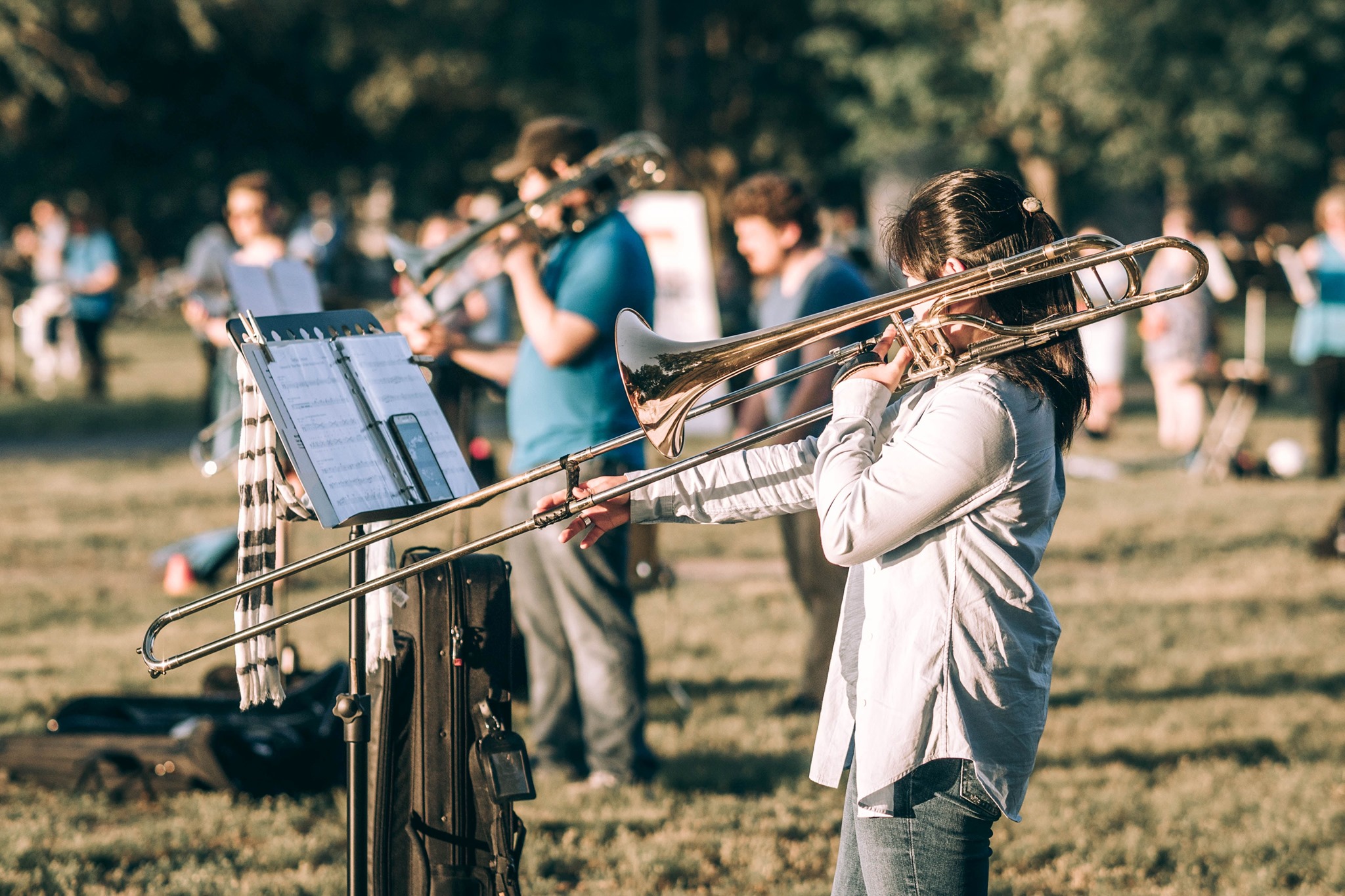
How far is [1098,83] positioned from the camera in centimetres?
2164

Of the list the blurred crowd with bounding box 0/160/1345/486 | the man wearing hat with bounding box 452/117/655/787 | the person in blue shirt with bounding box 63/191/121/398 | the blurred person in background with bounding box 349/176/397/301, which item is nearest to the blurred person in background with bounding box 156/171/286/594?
the blurred crowd with bounding box 0/160/1345/486

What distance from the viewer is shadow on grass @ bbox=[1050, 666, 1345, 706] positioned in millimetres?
5719

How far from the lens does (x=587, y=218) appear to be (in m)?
4.42

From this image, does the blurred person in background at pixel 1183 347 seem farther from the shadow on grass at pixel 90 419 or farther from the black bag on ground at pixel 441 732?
the black bag on ground at pixel 441 732

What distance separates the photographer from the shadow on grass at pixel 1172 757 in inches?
196

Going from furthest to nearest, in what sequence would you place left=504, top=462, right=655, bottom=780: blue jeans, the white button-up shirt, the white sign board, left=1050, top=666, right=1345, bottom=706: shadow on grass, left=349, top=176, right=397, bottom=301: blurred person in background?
left=349, top=176, right=397, bottom=301: blurred person in background < the white sign board < left=1050, top=666, right=1345, bottom=706: shadow on grass < left=504, top=462, right=655, bottom=780: blue jeans < the white button-up shirt

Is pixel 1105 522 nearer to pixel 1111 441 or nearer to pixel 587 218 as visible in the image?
pixel 1111 441

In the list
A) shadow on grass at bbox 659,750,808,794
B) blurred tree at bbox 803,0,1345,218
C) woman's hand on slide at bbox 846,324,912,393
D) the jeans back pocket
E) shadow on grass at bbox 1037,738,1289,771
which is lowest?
shadow on grass at bbox 1037,738,1289,771

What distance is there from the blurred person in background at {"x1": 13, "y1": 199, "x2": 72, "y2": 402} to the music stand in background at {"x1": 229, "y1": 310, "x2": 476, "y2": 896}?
13340 mm

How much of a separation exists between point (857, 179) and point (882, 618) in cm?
3271

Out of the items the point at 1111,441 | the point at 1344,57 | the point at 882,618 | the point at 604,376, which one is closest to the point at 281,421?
the point at 882,618

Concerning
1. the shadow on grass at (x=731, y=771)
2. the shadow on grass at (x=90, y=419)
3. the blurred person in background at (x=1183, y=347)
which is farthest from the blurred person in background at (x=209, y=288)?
the blurred person in background at (x=1183, y=347)

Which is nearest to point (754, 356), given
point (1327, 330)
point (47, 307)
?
point (1327, 330)

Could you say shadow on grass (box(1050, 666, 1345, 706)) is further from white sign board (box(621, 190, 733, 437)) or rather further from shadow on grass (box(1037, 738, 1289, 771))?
white sign board (box(621, 190, 733, 437))
